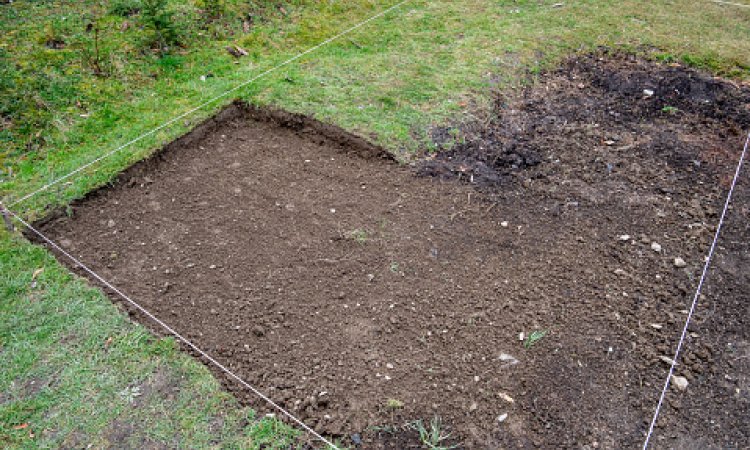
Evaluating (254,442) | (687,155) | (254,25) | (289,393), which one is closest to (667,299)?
(687,155)

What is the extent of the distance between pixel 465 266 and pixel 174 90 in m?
3.46

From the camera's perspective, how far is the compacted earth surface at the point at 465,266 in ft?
9.07

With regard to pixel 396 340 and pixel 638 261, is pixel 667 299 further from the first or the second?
pixel 396 340

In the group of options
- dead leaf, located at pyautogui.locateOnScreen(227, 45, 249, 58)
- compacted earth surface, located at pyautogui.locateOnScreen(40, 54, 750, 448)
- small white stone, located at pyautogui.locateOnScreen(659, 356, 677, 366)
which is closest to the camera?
compacted earth surface, located at pyautogui.locateOnScreen(40, 54, 750, 448)

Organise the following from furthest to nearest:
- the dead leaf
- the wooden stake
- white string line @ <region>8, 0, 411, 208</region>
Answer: the dead leaf < white string line @ <region>8, 0, 411, 208</region> < the wooden stake

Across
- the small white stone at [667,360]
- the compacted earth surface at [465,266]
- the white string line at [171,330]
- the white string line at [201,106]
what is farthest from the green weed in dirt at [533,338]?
the white string line at [201,106]

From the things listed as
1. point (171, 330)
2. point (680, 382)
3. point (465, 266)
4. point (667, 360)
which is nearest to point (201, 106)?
point (171, 330)

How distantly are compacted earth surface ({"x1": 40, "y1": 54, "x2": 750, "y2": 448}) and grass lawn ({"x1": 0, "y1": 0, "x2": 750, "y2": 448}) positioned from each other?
10.0 inches

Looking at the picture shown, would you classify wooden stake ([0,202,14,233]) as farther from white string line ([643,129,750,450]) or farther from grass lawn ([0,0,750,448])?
white string line ([643,129,750,450])

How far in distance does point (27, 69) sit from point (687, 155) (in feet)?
20.3

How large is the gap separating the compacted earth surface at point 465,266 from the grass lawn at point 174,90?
25cm

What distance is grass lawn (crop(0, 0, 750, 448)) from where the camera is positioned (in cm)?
271

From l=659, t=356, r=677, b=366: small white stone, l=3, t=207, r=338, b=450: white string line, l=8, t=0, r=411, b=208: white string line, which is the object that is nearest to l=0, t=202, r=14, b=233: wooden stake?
l=3, t=207, r=338, b=450: white string line

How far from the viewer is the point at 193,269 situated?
3.47 metres
